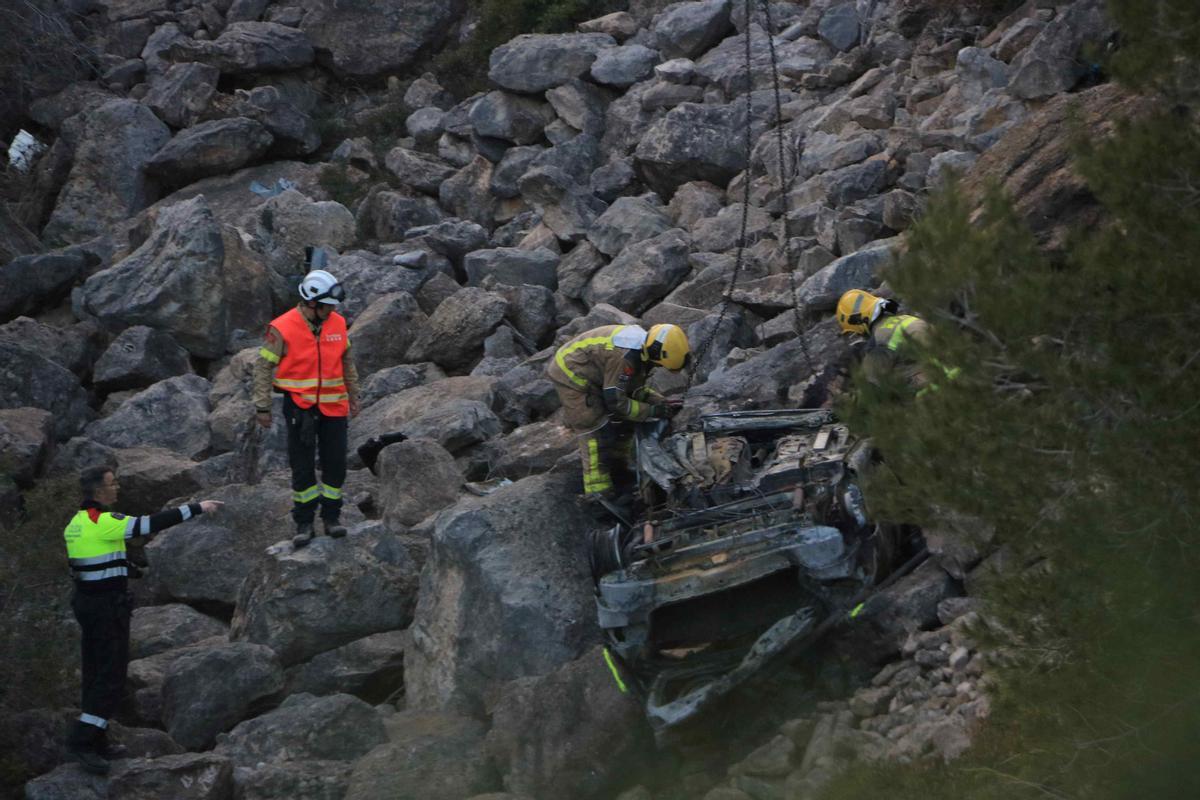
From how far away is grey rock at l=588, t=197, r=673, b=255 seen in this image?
18406 mm

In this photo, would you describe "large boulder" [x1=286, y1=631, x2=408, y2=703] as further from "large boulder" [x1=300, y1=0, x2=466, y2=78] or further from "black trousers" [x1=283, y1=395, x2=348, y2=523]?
"large boulder" [x1=300, y1=0, x2=466, y2=78]

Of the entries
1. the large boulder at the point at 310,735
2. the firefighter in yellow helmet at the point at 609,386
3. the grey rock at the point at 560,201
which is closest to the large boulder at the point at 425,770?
the large boulder at the point at 310,735

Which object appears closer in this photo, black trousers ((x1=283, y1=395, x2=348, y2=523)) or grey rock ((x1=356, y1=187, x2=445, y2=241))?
black trousers ((x1=283, y1=395, x2=348, y2=523))

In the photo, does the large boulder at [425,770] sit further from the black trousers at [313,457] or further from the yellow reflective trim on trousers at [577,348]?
the yellow reflective trim on trousers at [577,348]

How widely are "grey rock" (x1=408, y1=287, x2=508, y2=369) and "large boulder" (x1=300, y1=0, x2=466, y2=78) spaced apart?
13.3 metres

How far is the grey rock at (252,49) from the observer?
28.5 meters

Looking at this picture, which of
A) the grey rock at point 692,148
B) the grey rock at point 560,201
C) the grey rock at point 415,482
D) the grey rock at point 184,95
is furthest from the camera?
the grey rock at point 184,95

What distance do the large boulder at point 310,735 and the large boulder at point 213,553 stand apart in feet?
9.51

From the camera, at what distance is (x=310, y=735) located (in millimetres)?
8484

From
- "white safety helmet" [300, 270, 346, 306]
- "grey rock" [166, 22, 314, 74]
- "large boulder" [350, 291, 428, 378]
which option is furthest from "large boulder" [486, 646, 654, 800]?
"grey rock" [166, 22, 314, 74]

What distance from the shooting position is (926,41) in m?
18.2

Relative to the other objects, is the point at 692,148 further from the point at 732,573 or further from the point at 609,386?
the point at 732,573

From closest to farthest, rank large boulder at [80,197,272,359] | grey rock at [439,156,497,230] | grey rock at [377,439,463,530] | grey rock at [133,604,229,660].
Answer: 1. grey rock at [133,604,229,660]
2. grey rock at [377,439,463,530]
3. large boulder at [80,197,272,359]
4. grey rock at [439,156,497,230]

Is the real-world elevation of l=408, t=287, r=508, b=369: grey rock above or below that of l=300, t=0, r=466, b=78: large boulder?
below
